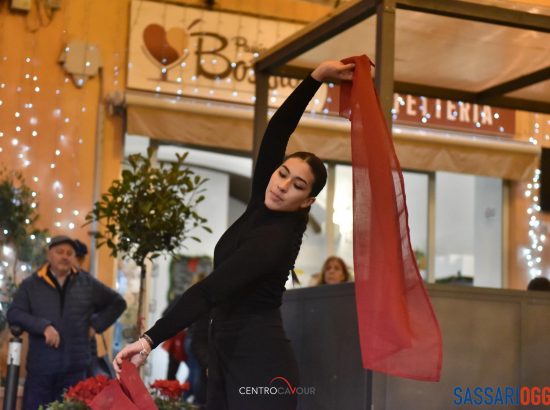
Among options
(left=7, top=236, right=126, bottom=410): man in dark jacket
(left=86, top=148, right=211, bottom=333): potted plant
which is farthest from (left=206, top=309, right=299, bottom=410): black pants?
(left=86, top=148, right=211, bottom=333): potted plant

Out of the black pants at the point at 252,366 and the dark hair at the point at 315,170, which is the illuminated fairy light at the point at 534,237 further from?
the black pants at the point at 252,366

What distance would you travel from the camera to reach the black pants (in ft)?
11.2

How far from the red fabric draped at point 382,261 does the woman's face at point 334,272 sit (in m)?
4.31

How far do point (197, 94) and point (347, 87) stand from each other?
6804 mm

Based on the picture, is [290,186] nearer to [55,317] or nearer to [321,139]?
[55,317]

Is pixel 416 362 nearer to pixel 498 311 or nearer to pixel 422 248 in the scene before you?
pixel 498 311

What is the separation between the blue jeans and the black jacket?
0.15 ft

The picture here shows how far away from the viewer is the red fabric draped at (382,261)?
3.38m

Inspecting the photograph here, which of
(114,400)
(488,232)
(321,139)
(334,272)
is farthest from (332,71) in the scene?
(488,232)

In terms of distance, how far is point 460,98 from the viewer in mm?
7387

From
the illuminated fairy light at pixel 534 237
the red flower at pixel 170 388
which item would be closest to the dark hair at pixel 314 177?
the red flower at pixel 170 388

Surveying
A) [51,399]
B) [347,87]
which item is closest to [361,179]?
[347,87]

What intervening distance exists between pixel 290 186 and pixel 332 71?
0.46 m

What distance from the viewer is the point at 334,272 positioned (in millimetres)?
8250
